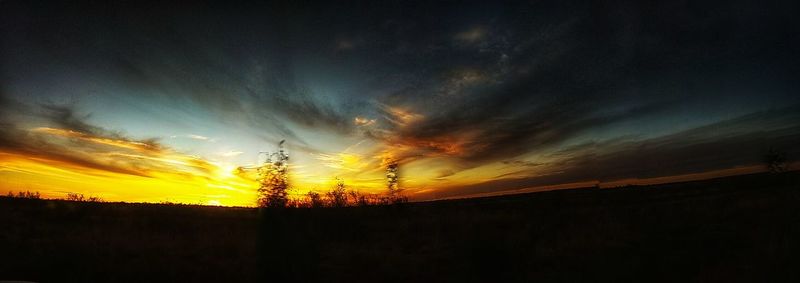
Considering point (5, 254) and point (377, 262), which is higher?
point (5, 254)

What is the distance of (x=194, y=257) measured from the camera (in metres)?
13.1

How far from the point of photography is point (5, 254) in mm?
13016

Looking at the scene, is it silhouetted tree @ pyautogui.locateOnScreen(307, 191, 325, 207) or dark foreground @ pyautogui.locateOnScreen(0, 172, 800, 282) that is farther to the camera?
silhouetted tree @ pyautogui.locateOnScreen(307, 191, 325, 207)

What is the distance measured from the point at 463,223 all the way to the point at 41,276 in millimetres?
16917

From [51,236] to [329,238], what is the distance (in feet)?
39.6

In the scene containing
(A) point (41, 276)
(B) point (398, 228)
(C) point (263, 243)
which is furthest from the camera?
(B) point (398, 228)

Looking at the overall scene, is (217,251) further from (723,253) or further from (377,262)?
(723,253)

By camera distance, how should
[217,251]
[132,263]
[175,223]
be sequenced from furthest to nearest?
[175,223] < [217,251] < [132,263]

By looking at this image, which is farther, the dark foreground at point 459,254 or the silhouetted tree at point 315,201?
the silhouetted tree at point 315,201

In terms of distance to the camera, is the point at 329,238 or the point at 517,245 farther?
the point at 329,238

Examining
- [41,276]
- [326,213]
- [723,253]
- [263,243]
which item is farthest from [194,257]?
[723,253]

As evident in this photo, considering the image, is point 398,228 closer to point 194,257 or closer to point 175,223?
point 194,257

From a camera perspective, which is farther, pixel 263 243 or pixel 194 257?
pixel 194 257

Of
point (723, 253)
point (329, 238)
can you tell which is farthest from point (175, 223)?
point (723, 253)
